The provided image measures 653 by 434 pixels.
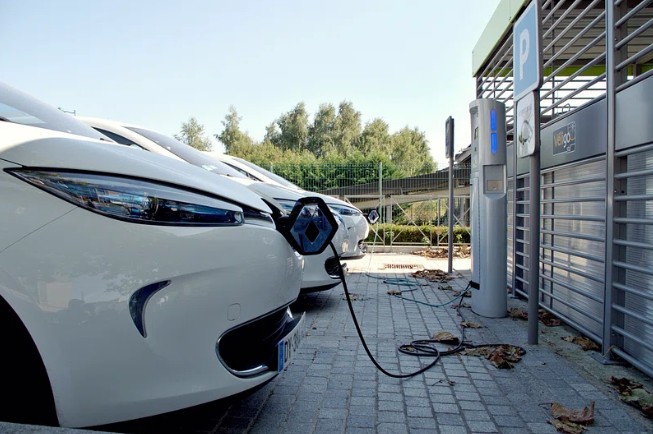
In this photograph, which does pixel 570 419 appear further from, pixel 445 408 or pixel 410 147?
pixel 410 147

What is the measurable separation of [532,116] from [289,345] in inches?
111

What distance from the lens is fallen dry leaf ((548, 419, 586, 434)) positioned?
7.67 feet

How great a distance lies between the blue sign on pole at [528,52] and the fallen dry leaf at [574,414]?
2.40 m

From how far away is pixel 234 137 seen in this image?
50.8 meters

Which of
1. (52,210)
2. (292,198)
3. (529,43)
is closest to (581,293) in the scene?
(529,43)

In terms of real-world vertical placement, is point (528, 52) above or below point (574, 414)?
above

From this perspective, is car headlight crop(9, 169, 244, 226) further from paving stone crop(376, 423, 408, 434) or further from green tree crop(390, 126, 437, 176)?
green tree crop(390, 126, 437, 176)

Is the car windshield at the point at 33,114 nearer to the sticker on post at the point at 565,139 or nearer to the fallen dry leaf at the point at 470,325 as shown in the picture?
the fallen dry leaf at the point at 470,325

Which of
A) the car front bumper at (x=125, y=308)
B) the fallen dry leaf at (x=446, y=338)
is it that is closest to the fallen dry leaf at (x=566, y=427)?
the fallen dry leaf at (x=446, y=338)

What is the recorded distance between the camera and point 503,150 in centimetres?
491

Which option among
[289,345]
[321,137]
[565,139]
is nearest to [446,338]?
[289,345]

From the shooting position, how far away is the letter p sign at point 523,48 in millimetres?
3809

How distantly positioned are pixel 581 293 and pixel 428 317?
4.93 ft

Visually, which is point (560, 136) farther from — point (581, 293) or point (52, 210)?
point (52, 210)
